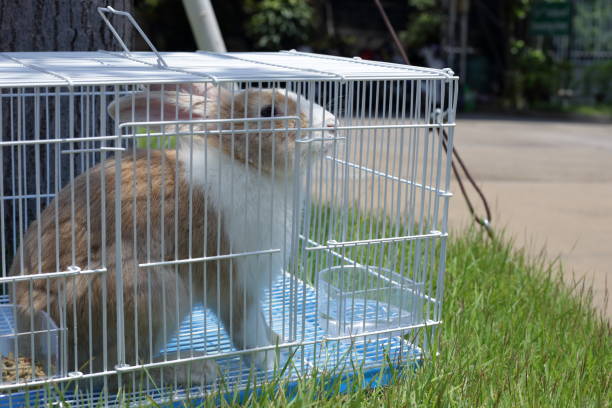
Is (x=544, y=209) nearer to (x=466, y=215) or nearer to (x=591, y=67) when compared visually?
(x=466, y=215)

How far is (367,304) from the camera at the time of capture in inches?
108

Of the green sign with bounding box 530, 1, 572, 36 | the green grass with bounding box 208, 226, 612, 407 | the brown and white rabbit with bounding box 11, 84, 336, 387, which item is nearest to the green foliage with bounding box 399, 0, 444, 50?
the green sign with bounding box 530, 1, 572, 36

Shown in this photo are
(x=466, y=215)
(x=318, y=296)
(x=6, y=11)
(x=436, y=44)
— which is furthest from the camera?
(x=436, y=44)

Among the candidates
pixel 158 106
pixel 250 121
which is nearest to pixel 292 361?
pixel 250 121

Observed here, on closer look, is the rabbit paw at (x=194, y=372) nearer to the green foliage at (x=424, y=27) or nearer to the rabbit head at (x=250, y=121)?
the rabbit head at (x=250, y=121)

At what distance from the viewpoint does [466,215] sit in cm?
591

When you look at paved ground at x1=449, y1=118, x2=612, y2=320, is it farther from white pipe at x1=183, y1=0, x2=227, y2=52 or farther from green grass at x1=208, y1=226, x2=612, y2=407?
white pipe at x1=183, y1=0, x2=227, y2=52

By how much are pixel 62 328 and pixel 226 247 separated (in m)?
0.56

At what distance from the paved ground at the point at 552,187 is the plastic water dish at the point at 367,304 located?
40.2 inches

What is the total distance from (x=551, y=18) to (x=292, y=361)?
40.7ft

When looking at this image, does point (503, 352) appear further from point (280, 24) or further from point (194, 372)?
point (280, 24)

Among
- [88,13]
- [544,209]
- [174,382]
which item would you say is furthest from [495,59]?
[174,382]

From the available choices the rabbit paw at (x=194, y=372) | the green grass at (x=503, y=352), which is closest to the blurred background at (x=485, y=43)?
the green grass at (x=503, y=352)

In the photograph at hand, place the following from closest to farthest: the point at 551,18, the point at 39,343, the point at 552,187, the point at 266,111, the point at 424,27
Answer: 1. the point at 39,343
2. the point at 266,111
3. the point at 552,187
4. the point at 551,18
5. the point at 424,27
